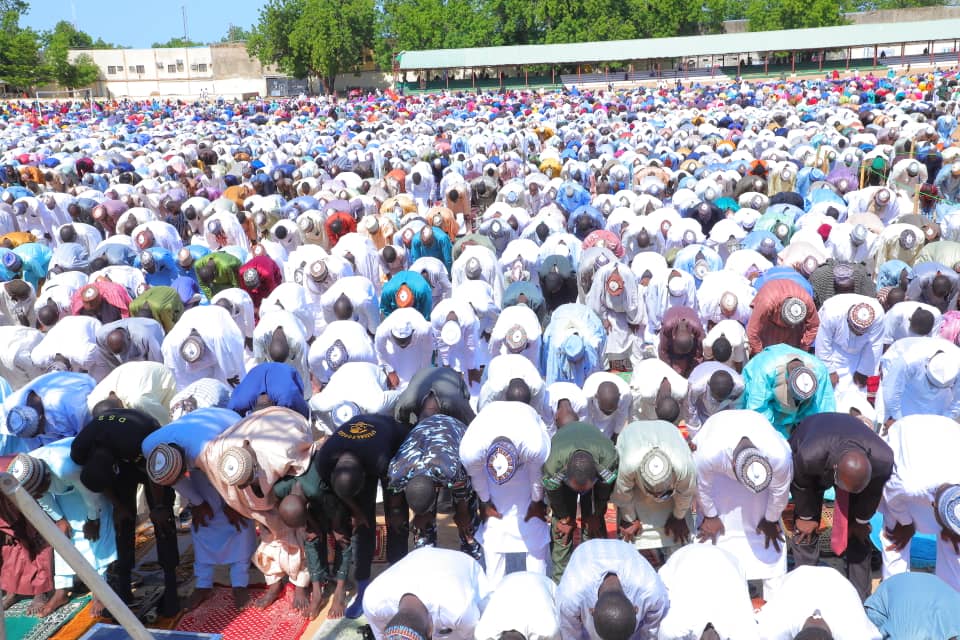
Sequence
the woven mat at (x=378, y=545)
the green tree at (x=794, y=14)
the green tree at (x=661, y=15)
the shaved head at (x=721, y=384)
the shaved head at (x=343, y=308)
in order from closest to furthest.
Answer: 1. the woven mat at (x=378, y=545)
2. the shaved head at (x=721, y=384)
3. the shaved head at (x=343, y=308)
4. the green tree at (x=661, y=15)
5. the green tree at (x=794, y=14)

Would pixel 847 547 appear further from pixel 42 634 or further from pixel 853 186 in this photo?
pixel 853 186

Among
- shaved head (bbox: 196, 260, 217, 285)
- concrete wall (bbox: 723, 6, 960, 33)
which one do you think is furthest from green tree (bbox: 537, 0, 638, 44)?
shaved head (bbox: 196, 260, 217, 285)

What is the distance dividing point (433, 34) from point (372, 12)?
185 inches

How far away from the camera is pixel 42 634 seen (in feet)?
15.9

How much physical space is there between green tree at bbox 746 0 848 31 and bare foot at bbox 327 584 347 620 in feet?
201

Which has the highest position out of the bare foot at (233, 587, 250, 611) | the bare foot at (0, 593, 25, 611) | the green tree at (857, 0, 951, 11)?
the green tree at (857, 0, 951, 11)

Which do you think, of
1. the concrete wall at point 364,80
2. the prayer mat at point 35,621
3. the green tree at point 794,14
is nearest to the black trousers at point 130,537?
the prayer mat at point 35,621

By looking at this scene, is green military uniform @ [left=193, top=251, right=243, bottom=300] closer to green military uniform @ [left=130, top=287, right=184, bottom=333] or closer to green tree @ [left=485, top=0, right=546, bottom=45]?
green military uniform @ [left=130, top=287, right=184, bottom=333]

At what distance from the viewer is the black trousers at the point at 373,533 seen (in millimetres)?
4852

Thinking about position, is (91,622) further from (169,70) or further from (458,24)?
(169,70)

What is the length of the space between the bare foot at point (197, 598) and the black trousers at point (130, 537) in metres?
0.17

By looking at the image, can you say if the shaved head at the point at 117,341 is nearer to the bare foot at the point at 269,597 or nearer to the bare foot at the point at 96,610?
the bare foot at the point at 96,610

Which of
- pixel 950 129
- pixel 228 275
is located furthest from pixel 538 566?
pixel 950 129

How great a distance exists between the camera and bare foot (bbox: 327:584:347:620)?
16.0ft
